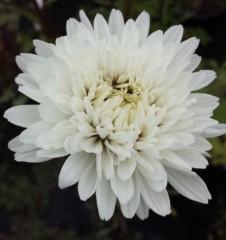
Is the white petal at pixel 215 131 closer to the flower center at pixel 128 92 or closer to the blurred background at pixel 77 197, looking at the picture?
the flower center at pixel 128 92

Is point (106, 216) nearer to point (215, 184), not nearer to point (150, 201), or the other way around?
point (150, 201)

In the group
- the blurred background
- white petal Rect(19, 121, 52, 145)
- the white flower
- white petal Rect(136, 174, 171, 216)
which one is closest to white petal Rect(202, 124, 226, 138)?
the white flower

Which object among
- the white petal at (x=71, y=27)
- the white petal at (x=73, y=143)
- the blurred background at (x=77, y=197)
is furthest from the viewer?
the blurred background at (x=77, y=197)

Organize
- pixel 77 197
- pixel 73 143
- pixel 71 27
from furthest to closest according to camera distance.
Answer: pixel 77 197 → pixel 71 27 → pixel 73 143

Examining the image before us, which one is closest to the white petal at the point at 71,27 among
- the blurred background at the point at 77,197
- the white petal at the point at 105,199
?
the white petal at the point at 105,199

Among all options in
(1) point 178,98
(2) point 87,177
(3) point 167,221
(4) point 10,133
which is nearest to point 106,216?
(2) point 87,177

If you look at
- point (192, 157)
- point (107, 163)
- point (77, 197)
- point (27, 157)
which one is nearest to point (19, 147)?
point (27, 157)

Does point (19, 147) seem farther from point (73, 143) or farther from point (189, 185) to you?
point (189, 185)
